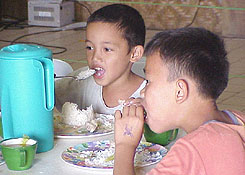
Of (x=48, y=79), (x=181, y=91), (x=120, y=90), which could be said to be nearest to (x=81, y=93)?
(x=120, y=90)

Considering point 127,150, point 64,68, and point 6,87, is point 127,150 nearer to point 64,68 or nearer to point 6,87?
point 6,87

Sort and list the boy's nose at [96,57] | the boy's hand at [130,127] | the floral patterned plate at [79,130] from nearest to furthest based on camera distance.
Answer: the boy's hand at [130,127], the floral patterned plate at [79,130], the boy's nose at [96,57]

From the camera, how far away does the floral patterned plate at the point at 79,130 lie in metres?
1.45

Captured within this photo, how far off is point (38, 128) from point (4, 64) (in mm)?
183

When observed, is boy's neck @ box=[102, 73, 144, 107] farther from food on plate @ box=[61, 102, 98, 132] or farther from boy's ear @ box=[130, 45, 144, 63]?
food on plate @ box=[61, 102, 98, 132]

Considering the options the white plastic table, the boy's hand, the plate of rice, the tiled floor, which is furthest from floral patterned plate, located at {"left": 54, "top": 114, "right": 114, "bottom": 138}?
the tiled floor

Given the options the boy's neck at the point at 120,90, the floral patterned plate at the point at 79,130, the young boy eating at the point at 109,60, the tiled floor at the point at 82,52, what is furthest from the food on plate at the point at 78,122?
the tiled floor at the point at 82,52

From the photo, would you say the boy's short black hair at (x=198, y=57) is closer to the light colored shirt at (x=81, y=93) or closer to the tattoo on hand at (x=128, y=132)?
the tattoo on hand at (x=128, y=132)

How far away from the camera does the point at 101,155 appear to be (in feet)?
4.24

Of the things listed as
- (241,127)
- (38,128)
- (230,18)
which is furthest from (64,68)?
(230,18)

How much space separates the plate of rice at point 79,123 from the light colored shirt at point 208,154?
1.64 feet

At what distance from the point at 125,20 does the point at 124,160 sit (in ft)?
2.76

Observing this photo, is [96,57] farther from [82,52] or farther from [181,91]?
[82,52]

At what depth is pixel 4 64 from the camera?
4.13 feet
